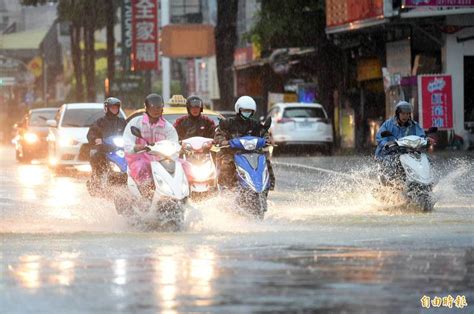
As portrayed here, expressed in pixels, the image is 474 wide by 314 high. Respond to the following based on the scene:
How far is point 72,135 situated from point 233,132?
14.4m

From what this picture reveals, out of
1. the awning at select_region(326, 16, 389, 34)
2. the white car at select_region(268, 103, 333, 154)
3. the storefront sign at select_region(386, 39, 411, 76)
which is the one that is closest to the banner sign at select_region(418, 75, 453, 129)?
the awning at select_region(326, 16, 389, 34)

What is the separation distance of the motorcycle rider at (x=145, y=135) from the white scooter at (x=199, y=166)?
1.36ft

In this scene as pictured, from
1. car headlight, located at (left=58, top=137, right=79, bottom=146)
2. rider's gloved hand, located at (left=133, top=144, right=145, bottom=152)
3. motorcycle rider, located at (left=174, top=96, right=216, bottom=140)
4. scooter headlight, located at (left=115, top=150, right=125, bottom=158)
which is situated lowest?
car headlight, located at (left=58, top=137, right=79, bottom=146)

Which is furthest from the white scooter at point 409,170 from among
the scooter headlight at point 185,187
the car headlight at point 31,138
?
the car headlight at point 31,138

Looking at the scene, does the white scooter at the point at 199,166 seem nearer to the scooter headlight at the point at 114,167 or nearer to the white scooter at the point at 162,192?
the white scooter at the point at 162,192

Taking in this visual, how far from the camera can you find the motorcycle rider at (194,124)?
63.0 feet

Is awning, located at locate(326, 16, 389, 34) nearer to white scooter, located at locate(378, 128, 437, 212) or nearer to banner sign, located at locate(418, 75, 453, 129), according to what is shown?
banner sign, located at locate(418, 75, 453, 129)

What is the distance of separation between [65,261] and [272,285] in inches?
101

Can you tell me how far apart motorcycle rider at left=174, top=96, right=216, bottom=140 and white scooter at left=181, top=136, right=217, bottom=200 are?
4.52ft

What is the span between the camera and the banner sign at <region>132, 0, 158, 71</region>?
209 ft

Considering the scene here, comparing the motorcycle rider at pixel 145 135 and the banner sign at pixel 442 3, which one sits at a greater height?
the banner sign at pixel 442 3

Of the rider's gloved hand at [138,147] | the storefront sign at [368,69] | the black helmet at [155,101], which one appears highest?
the storefront sign at [368,69]

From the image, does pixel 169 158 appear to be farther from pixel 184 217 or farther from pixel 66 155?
pixel 66 155

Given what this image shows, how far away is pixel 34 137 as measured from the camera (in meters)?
40.3
